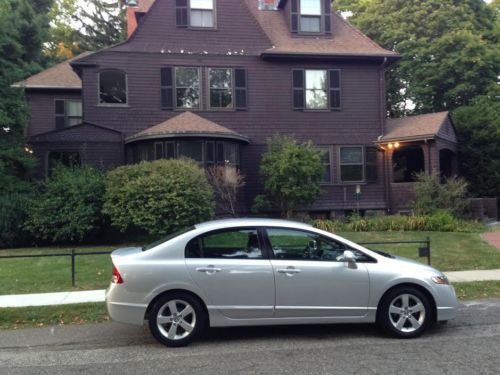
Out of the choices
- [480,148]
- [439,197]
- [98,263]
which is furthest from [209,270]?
[480,148]

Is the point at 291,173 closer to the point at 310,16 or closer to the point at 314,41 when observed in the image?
the point at 314,41

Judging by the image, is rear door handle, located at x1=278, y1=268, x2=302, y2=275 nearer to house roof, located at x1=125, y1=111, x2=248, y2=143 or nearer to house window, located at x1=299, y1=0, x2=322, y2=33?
house roof, located at x1=125, y1=111, x2=248, y2=143

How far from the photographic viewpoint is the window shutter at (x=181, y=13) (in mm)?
19469

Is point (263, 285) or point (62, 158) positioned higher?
point (62, 158)

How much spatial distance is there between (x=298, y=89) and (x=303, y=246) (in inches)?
587

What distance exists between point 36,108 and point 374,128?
15074mm

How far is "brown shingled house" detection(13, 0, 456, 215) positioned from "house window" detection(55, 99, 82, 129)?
0.74m

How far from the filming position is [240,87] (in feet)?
65.5

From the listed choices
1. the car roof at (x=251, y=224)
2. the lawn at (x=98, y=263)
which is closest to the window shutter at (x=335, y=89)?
the lawn at (x=98, y=263)

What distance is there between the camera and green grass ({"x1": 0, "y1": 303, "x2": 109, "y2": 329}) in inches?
280

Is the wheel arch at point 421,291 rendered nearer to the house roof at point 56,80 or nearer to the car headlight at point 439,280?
the car headlight at point 439,280

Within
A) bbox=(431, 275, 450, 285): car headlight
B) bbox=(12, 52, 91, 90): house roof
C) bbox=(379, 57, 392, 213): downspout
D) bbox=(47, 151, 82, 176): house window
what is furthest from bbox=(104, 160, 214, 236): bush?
bbox=(12, 52, 91, 90): house roof

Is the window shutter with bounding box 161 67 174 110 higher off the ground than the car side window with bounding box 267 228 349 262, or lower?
higher

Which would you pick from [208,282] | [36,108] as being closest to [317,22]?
[36,108]
